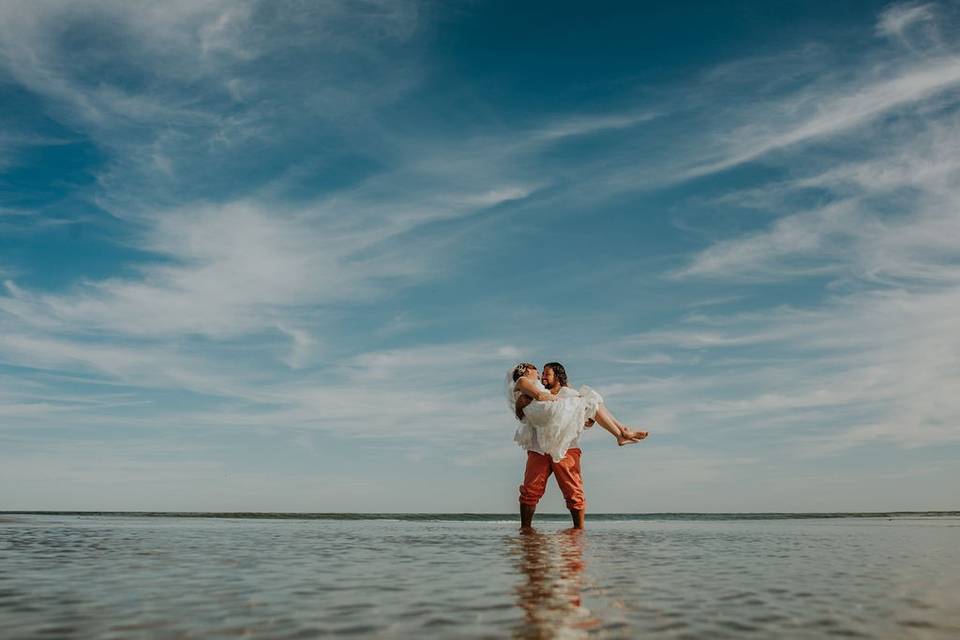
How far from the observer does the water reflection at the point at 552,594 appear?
10.7ft

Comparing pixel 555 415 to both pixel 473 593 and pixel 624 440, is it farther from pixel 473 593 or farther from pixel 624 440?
pixel 473 593

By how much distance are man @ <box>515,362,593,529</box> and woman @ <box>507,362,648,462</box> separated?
136 millimetres

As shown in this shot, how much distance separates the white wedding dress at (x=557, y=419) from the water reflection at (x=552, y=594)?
4297 mm

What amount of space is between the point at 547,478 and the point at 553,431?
0.99 metres

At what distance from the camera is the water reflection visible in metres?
3.26

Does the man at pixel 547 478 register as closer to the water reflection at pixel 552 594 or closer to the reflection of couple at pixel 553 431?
the reflection of couple at pixel 553 431

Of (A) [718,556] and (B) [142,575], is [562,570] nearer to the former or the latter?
(A) [718,556]

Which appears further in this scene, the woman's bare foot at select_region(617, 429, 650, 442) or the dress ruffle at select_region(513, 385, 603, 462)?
the woman's bare foot at select_region(617, 429, 650, 442)

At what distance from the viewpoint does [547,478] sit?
12.2 meters

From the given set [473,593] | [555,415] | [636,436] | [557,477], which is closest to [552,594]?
[473,593]

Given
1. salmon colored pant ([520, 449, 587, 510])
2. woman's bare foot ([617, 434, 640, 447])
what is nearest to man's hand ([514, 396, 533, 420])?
salmon colored pant ([520, 449, 587, 510])

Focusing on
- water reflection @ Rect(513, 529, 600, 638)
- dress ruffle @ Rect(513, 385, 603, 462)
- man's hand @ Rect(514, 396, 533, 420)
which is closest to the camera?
water reflection @ Rect(513, 529, 600, 638)

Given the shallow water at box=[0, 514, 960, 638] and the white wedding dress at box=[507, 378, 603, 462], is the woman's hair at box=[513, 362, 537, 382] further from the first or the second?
the shallow water at box=[0, 514, 960, 638]

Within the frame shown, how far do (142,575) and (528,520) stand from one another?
7.68 meters
